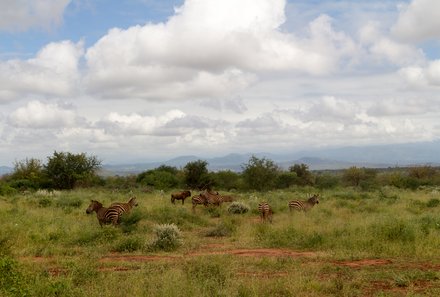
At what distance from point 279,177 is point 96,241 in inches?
1725

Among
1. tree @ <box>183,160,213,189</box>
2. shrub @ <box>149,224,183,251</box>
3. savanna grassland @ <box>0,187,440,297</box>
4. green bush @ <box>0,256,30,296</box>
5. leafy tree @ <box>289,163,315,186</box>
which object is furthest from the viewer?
leafy tree @ <box>289,163,315,186</box>

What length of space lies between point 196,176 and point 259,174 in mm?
7644

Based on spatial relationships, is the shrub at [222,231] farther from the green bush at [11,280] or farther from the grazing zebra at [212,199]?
the green bush at [11,280]

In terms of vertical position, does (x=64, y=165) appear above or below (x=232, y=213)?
above

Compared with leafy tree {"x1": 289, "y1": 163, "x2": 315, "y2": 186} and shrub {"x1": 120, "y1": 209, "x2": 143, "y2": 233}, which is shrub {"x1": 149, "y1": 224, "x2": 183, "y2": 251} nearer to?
shrub {"x1": 120, "y1": 209, "x2": 143, "y2": 233}

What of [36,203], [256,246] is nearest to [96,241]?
[256,246]

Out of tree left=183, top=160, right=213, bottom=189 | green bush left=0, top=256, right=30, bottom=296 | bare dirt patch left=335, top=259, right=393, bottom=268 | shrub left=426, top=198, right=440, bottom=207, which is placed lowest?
bare dirt patch left=335, top=259, right=393, bottom=268

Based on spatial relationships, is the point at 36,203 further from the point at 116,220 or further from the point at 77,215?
the point at 116,220

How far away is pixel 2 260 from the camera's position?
8312 mm

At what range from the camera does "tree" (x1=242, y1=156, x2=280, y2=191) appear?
50.1 metres

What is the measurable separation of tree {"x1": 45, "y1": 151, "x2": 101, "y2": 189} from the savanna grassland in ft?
94.7

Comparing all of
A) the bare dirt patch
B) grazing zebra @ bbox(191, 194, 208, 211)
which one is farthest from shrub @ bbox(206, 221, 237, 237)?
grazing zebra @ bbox(191, 194, 208, 211)

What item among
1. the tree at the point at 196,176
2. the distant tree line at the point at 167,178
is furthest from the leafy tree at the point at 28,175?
the tree at the point at 196,176

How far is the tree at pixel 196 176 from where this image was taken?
175 feet
